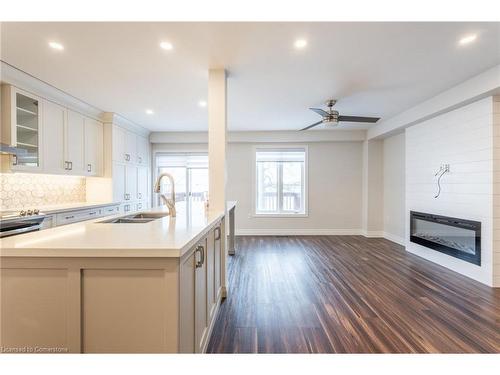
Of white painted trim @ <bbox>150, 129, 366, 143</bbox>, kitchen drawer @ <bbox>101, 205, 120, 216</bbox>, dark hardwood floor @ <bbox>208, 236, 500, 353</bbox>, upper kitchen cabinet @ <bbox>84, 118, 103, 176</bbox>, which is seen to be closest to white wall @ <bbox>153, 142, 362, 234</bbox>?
white painted trim @ <bbox>150, 129, 366, 143</bbox>

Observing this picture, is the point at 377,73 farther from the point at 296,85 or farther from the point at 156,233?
the point at 156,233

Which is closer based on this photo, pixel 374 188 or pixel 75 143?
pixel 75 143

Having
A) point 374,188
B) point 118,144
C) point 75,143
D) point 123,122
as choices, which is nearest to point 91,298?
point 75,143

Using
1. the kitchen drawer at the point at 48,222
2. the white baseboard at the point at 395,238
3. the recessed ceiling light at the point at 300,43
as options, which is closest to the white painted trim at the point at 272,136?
the white baseboard at the point at 395,238

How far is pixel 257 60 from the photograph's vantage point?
251cm

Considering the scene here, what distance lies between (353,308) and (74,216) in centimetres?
371

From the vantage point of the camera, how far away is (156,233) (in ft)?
4.73

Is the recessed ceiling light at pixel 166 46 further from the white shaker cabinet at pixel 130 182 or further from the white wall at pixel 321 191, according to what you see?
the white wall at pixel 321 191

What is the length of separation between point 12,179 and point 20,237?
263 cm

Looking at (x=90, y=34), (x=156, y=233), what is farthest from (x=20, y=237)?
(x=90, y=34)

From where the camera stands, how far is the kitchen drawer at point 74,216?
10.6 ft

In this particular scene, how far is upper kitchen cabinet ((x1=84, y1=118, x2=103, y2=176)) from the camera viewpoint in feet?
13.4

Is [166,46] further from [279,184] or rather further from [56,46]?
[279,184]

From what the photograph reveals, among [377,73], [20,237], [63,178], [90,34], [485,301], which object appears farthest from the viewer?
[63,178]
